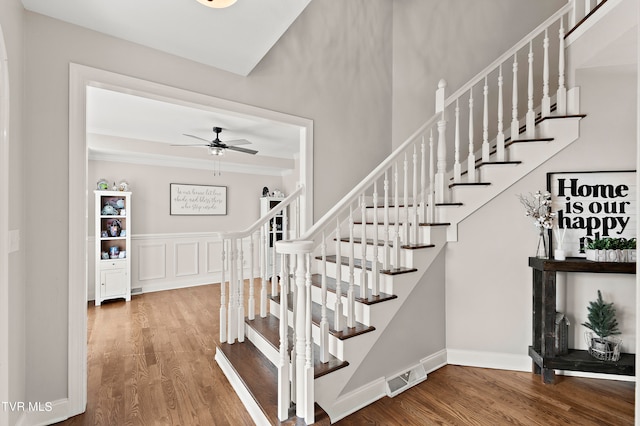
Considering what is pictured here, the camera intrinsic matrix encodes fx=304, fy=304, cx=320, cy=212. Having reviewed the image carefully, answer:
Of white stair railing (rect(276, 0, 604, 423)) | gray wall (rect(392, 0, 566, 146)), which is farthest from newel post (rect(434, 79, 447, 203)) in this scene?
gray wall (rect(392, 0, 566, 146))

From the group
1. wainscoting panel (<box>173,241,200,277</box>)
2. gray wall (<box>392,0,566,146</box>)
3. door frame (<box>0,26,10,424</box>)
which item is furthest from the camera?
Result: wainscoting panel (<box>173,241,200,277</box>)

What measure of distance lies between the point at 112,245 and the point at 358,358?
4.42m

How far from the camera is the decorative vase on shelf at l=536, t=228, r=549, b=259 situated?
7.60ft

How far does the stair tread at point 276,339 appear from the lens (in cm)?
183

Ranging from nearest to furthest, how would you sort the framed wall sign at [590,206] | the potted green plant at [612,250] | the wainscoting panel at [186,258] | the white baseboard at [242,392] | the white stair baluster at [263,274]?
1. the white baseboard at [242,392]
2. the potted green plant at [612,250]
3. the framed wall sign at [590,206]
4. the white stair baluster at [263,274]
5. the wainscoting panel at [186,258]

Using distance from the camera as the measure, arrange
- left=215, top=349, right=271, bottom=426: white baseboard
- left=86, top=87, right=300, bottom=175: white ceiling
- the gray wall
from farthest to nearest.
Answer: the gray wall, left=86, top=87, right=300, bottom=175: white ceiling, left=215, top=349, right=271, bottom=426: white baseboard

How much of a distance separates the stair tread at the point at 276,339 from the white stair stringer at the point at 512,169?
4.58 feet

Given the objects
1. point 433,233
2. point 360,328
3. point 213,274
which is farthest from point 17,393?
point 213,274

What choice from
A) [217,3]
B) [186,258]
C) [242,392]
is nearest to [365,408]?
[242,392]

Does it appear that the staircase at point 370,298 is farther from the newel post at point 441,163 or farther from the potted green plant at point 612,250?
the potted green plant at point 612,250

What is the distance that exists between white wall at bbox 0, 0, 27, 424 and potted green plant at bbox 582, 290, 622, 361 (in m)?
3.59

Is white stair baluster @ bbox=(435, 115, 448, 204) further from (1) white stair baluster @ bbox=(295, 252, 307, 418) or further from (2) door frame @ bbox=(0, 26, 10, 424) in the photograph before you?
(2) door frame @ bbox=(0, 26, 10, 424)

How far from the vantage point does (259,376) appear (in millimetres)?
2062

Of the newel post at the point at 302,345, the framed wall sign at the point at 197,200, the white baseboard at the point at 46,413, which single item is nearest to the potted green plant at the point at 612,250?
the newel post at the point at 302,345
